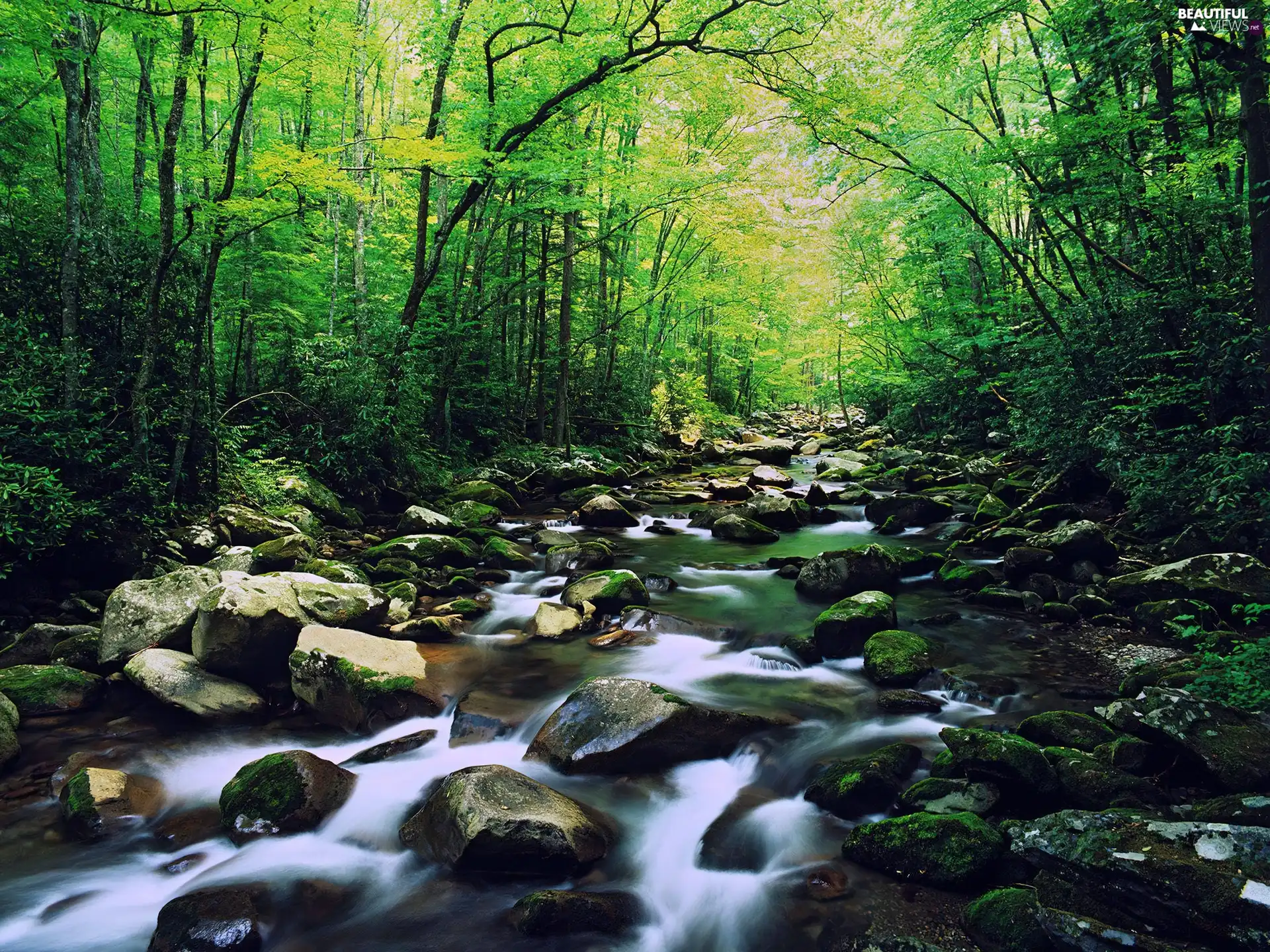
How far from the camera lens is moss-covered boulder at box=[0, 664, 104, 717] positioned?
5.28 meters

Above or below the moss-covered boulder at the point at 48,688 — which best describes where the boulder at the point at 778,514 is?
above

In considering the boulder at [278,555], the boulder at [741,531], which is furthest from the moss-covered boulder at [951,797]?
the boulder at [741,531]

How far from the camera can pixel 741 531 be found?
12.0 m

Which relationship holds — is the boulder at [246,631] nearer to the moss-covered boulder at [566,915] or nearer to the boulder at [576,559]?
the moss-covered boulder at [566,915]

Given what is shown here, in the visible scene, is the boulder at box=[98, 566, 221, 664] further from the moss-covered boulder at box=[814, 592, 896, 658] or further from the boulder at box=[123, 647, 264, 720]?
the moss-covered boulder at box=[814, 592, 896, 658]

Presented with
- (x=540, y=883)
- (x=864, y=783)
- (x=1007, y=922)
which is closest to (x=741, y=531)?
(x=864, y=783)

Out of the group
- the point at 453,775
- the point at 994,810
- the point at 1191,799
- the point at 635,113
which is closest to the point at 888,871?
the point at 994,810

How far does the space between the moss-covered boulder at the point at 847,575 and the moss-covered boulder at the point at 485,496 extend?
734 centimetres

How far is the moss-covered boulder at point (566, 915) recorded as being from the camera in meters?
3.44

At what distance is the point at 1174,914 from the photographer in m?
2.66

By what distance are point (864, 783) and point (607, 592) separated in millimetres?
4377

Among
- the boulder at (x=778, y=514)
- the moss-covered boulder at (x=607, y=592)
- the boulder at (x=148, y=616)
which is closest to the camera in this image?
the boulder at (x=148, y=616)

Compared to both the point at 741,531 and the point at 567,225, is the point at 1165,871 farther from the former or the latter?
the point at 567,225

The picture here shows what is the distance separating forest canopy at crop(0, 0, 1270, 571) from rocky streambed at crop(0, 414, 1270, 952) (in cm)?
159
